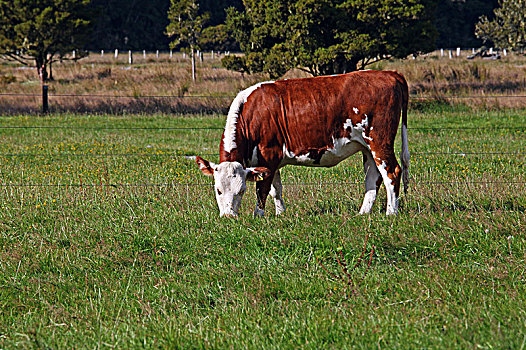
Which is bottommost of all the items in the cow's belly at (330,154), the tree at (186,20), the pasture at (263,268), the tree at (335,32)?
the pasture at (263,268)

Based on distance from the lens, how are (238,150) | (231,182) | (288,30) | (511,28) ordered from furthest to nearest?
(511,28)
(288,30)
(238,150)
(231,182)

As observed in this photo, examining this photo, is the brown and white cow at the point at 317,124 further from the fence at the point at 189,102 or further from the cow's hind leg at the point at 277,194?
the fence at the point at 189,102

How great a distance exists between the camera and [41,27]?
32.3 m

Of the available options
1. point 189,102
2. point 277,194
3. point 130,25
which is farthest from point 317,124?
point 130,25

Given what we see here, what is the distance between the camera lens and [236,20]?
88.6ft

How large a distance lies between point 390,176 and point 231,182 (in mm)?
2063

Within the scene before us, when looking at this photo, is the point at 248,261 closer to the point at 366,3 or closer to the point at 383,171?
the point at 383,171

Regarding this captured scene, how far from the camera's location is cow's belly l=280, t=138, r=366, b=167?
7.70m

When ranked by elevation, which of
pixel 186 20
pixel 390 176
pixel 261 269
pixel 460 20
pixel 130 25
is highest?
pixel 460 20

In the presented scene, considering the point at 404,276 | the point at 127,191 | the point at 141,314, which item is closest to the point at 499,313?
the point at 404,276

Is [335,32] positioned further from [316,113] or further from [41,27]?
[316,113]

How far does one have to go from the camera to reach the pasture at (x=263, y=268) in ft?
13.6

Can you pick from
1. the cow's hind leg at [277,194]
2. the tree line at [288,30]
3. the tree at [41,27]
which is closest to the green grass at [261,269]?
the cow's hind leg at [277,194]

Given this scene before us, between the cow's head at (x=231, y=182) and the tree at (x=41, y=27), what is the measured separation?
27.9m
